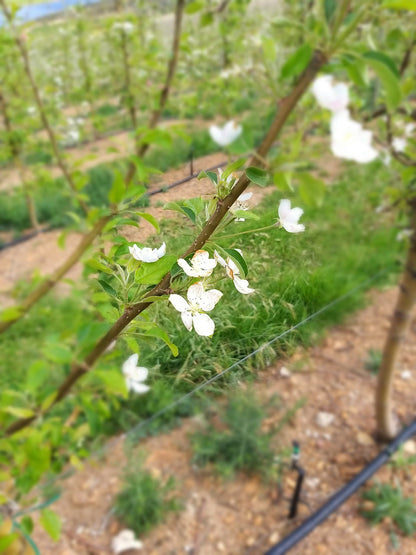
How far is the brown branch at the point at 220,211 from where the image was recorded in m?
0.50

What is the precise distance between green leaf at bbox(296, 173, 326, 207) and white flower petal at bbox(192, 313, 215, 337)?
0.82 feet

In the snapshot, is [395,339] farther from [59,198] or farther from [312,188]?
[59,198]

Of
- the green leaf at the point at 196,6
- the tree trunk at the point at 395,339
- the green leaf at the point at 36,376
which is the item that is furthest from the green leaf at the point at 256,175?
the tree trunk at the point at 395,339

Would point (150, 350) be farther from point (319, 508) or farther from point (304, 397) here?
point (304, 397)

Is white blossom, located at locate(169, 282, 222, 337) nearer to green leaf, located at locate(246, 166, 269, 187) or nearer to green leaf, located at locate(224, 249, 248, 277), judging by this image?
green leaf, located at locate(224, 249, 248, 277)

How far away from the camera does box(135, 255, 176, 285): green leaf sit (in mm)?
661

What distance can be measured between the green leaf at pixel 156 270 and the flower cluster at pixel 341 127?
28cm

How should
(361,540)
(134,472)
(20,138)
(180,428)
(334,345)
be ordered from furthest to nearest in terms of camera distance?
(20,138) → (334,345) → (180,428) → (134,472) → (361,540)

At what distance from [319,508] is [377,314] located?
154 cm

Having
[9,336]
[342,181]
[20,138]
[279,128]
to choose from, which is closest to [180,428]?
[9,336]

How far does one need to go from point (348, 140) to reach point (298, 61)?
0.10m

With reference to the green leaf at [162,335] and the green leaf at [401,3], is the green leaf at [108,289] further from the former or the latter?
the green leaf at [401,3]

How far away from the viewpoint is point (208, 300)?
2.08ft

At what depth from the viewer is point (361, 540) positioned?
78.1 inches
